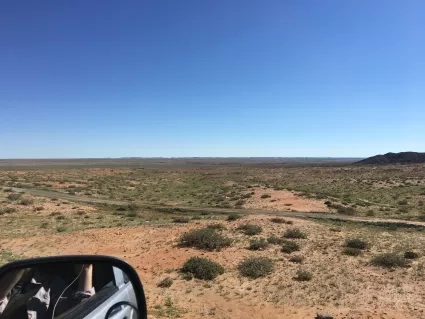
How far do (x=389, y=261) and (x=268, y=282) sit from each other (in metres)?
5.55

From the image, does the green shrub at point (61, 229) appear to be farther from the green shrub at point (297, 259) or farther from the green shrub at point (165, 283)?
the green shrub at point (297, 259)

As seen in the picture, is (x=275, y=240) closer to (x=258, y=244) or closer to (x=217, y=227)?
(x=258, y=244)

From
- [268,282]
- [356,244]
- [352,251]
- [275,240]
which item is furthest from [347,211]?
[268,282]

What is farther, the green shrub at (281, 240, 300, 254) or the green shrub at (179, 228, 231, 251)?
the green shrub at (179, 228, 231, 251)

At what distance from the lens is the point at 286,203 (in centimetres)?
3912

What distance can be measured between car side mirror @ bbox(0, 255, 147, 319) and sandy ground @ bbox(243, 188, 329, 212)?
33504 millimetres

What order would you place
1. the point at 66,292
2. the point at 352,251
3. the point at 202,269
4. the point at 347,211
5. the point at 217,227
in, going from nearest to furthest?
1. the point at 66,292
2. the point at 202,269
3. the point at 352,251
4. the point at 217,227
5. the point at 347,211

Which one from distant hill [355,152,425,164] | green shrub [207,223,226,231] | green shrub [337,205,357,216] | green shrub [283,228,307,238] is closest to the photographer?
green shrub [283,228,307,238]

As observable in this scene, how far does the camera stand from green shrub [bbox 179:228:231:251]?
18.0 metres

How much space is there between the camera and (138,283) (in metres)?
3.80

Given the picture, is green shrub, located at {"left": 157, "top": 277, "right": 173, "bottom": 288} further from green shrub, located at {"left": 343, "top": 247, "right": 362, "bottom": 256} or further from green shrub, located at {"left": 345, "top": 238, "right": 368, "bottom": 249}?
green shrub, located at {"left": 345, "top": 238, "right": 368, "bottom": 249}

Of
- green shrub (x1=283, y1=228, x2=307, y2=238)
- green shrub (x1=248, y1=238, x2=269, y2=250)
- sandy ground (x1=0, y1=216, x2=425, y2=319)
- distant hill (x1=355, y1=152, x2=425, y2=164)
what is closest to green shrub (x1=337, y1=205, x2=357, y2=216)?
sandy ground (x1=0, y1=216, x2=425, y2=319)

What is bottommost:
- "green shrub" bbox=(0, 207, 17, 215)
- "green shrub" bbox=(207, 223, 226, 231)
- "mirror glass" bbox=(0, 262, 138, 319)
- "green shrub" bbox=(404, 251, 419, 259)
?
"green shrub" bbox=(0, 207, 17, 215)

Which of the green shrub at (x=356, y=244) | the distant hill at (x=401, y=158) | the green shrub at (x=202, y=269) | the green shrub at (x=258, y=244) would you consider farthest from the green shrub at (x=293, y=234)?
the distant hill at (x=401, y=158)
